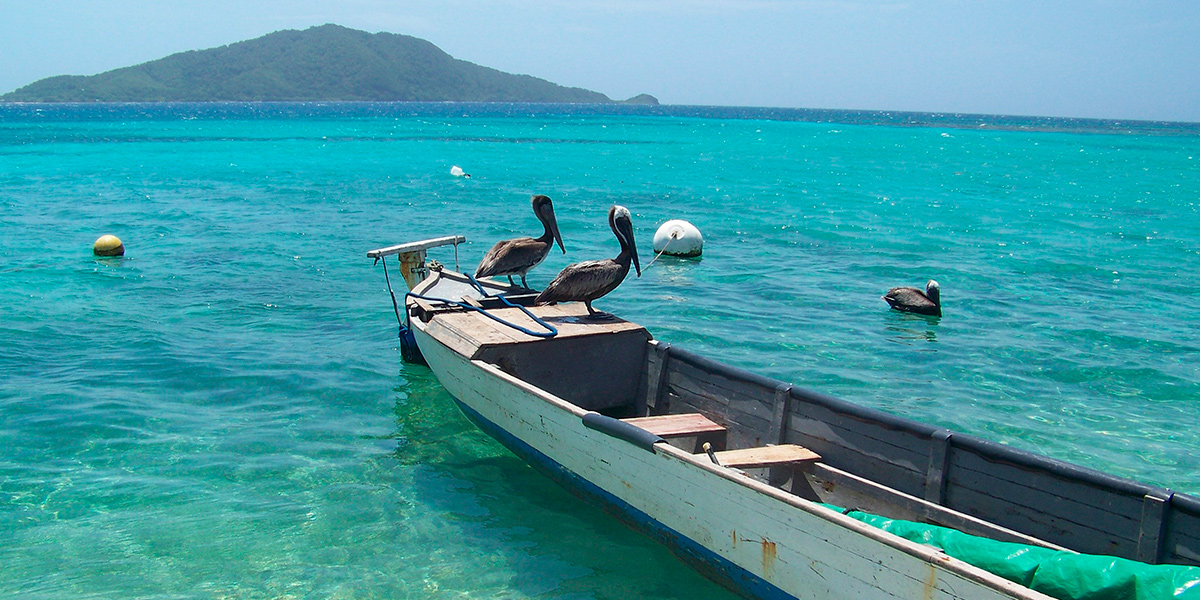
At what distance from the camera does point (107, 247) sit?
20172 millimetres

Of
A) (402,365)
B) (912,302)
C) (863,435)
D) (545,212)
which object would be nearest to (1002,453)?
(863,435)

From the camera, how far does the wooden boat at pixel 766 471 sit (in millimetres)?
5273

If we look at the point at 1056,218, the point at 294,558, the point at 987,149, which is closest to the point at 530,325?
the point at 294,558

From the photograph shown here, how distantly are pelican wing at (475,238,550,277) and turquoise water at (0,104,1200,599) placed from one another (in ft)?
6.38

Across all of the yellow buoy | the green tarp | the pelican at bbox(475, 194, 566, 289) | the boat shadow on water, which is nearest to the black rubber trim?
the boat shadow on water

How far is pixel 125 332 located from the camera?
46.0ft

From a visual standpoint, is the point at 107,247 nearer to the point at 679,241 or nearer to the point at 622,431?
the point at 679,241

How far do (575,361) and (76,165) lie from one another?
46.9 m

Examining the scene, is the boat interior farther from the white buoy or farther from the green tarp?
the white buoy

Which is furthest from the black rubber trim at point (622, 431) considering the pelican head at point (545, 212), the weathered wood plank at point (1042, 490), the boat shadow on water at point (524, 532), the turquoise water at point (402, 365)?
the pelican head at point (545, 212)

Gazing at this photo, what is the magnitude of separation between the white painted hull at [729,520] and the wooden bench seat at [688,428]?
2.55ft

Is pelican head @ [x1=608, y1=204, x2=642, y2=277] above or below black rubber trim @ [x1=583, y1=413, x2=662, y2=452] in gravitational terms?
above

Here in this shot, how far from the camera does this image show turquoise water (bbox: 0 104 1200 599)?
750cm

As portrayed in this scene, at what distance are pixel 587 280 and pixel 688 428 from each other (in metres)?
2.51
